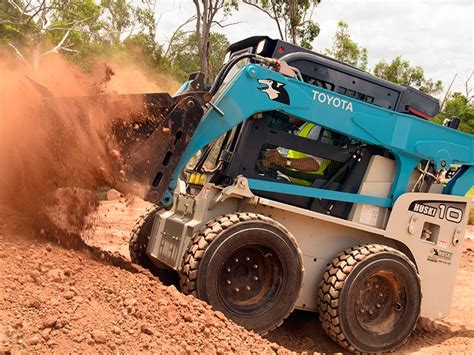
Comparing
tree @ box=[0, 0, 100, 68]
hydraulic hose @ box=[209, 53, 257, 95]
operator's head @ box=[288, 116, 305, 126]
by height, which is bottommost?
operator's head @ box=[288, 116, 305, 126]

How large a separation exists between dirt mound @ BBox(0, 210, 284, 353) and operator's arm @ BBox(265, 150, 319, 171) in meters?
1.54

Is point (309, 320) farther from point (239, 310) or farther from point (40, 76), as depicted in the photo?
point (40, 76)

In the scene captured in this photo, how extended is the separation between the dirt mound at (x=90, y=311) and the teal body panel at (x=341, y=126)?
0.92 meters

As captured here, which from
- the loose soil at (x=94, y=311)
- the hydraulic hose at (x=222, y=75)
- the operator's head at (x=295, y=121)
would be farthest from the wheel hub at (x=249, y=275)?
the hydraulic hose at (x=222, y=75)

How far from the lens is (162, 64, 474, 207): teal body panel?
4.98 m

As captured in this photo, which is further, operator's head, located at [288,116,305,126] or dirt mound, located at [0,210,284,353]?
operator's head, located at [288,116,305,126]

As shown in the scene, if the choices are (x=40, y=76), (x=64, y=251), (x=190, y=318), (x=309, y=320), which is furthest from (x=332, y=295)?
(x=40, y=76)

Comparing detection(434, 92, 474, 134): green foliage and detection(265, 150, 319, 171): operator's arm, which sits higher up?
detection(434, 92, 474, 134): green foliage

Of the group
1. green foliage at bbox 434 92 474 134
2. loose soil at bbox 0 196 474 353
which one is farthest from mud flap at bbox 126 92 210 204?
green foliage at bbox 434 92 474 134

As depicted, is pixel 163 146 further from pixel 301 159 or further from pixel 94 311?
pixel 94 311

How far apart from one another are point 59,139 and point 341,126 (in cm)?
242

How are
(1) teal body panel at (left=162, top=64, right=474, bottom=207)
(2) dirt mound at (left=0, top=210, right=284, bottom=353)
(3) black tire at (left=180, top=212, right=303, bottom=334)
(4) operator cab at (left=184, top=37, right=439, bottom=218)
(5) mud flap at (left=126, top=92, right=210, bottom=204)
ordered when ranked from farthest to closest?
(4) operator cab at (left=184, top=37, right=439, bottom=218) → (1) teal body panel at (left=162, top=64, right=474, bottom=207) → (5) mud flap at (left=126, top=92, right=210, bottom=204) → (3) black tire at (left=180, top=212, right=303, bottom=334) → (2) dirt mound at (left=0, top=210, right=284, bottom=353)

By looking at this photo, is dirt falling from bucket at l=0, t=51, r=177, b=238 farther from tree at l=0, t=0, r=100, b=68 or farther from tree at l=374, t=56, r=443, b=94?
tree at l=374, t=56, r=443, b=94

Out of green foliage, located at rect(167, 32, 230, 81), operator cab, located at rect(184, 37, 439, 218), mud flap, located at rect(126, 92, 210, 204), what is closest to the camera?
mud flap, located at rect(126, 92, 210, 204)
